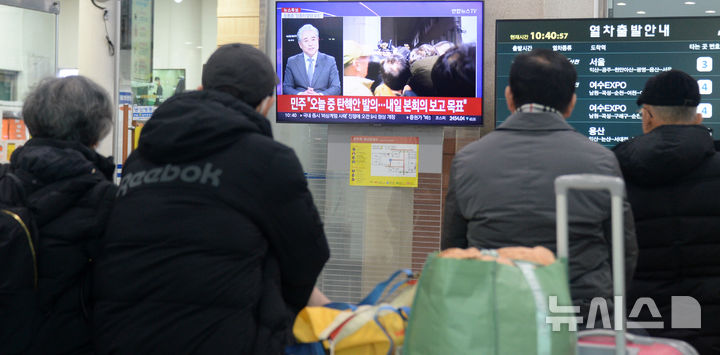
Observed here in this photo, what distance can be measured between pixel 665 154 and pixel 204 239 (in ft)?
5.26

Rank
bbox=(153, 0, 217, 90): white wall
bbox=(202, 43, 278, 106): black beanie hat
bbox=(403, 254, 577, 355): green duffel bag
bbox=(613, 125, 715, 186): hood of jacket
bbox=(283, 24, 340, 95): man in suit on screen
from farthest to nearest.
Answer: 1. bbox=(153, 0, 217, 90): white wall
2. bbox=(283, 24, 340, 95): man in suit on screen
3. bbox=(613, 125, 715, 186): hood of jacket
4. bbox=(202, 43, 278, 106): black beanie hat
5. bbox=(403, 254, 577, 355): green duffel bag

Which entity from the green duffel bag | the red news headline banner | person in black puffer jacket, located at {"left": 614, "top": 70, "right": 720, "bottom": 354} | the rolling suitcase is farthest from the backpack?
the red news headline banner

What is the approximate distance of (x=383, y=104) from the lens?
4.89 m

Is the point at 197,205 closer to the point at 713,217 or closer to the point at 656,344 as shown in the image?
the point at 656,344

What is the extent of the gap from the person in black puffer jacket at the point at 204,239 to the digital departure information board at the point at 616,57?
3.02 meters

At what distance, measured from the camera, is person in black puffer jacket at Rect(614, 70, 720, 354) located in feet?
8.94

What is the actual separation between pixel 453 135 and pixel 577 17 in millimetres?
1145

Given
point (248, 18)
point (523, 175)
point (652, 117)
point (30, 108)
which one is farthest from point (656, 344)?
point (248, 18)

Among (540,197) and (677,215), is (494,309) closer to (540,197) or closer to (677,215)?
(540,197)

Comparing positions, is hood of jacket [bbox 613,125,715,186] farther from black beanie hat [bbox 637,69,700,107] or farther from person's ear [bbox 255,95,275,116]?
person's ear [bbox 255,95,275,116]

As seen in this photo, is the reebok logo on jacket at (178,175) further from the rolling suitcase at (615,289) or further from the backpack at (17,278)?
the rolling suitcase at (615,289)

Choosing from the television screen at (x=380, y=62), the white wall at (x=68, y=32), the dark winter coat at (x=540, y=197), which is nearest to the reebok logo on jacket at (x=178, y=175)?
the dark winter coat at (x=540, y=197)

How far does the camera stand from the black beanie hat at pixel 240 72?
2.15m

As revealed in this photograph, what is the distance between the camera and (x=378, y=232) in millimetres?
5074
